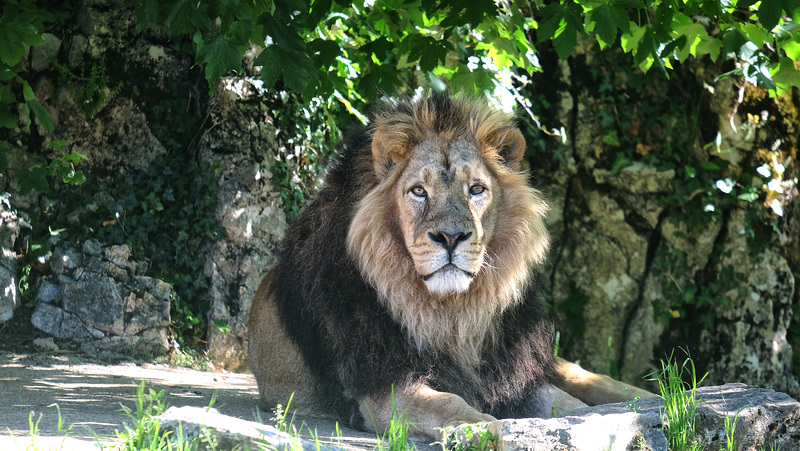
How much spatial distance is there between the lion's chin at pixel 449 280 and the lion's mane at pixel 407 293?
0.18 meters

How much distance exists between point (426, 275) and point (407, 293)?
0.74 ft

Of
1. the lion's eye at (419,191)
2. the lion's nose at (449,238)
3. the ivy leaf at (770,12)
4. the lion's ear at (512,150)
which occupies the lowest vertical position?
the lion's nose at (449,238)

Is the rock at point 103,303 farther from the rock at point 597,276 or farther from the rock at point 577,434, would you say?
the rock at point 577,434

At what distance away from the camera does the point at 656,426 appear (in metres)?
3.62

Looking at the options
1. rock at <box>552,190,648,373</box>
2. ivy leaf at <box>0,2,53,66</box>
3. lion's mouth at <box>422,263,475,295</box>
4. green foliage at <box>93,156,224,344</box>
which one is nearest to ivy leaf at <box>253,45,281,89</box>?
lion's mouth at <box>422,263,475,295</box>

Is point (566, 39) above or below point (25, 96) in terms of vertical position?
above

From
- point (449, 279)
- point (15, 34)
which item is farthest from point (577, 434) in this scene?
point (15, 34)

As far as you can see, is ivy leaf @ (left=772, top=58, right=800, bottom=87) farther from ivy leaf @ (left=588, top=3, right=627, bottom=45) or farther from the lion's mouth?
the lion's mouth

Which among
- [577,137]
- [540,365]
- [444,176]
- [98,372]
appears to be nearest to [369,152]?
[444,176]

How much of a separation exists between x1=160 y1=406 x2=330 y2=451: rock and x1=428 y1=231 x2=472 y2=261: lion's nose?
1.31 meters

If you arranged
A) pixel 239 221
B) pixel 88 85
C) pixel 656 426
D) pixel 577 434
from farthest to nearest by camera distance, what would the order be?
pixel 239 221, pixel 88 85, pixel 656 426, pixel 577 434

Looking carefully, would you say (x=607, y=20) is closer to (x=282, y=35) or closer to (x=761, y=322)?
(x=282, y=35)

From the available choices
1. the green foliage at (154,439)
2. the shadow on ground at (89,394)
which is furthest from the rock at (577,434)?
the green foliage at (154,439)

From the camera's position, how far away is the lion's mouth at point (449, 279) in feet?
14.0
